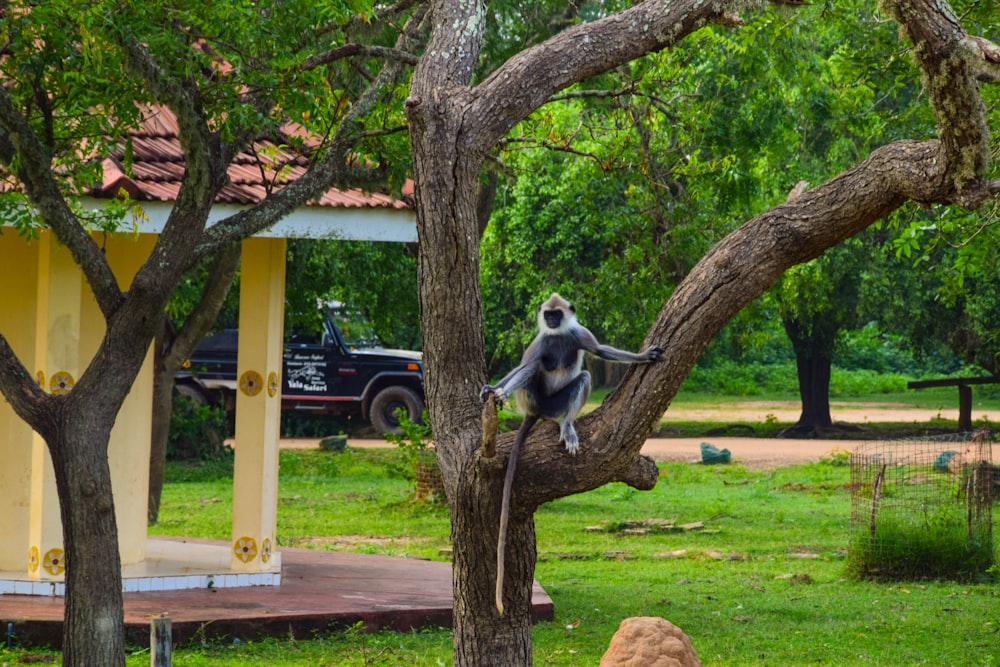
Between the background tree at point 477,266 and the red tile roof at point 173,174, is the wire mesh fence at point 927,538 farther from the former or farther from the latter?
the background tree at point 477,266

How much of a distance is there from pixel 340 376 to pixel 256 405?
13.9 m

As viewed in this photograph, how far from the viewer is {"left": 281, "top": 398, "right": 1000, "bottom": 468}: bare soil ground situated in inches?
842

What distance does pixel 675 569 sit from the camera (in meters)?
11.9

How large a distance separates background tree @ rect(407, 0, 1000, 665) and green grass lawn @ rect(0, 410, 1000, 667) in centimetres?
299

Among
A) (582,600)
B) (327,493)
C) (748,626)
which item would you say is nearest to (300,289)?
(327,493)

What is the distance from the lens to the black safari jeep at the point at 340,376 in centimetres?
2347

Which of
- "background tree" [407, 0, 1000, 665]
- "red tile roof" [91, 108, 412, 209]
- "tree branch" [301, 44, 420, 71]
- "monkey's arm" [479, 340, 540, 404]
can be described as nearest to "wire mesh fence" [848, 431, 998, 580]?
"red tile roof" [91, 108, 412, 209]

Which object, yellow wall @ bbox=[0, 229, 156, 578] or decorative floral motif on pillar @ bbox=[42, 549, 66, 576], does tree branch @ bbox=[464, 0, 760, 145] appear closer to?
yellow wall @ bbox=[0, 229, 156, 578]

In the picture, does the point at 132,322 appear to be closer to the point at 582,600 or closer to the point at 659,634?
the point at 659,634

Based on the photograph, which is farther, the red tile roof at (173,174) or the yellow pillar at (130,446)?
the yellow pillar at (130,446)

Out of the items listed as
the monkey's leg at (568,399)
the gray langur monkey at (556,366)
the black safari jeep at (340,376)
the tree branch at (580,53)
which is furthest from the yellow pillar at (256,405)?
the black safari jeep at (340,376)

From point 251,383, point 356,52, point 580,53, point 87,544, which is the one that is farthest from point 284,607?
point 580,53

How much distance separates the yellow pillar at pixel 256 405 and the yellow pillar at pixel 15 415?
5.10 feet

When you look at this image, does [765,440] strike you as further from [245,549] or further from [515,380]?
[515,380]
